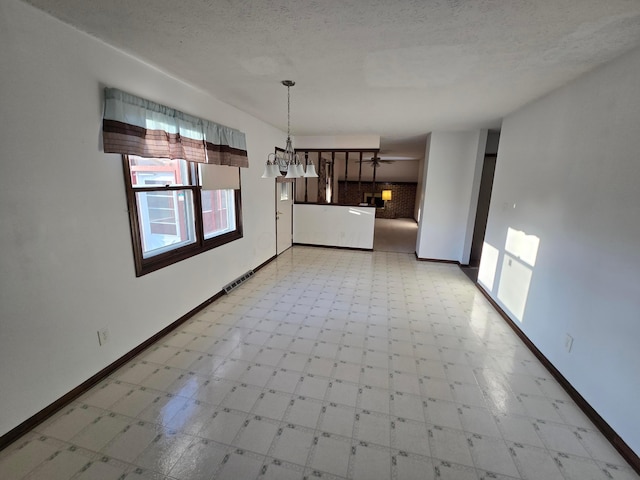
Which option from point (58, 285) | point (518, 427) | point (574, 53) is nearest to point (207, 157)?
point (58, 285)

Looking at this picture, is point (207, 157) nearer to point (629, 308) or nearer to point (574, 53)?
point (574, 53)

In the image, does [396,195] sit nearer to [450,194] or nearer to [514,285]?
[450,194]

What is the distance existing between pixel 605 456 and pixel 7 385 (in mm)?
3462

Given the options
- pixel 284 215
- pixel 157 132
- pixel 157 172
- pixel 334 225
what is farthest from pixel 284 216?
pixel 157 132

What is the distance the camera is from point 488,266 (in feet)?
12.5

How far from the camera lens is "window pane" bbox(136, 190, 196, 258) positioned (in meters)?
2.44

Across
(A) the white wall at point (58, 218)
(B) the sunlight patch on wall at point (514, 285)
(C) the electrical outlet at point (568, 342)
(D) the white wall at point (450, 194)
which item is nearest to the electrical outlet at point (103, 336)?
(A) the white wall at point (58, 218)

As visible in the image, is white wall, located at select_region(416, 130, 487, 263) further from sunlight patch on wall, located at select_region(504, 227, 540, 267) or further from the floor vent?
the floor vent

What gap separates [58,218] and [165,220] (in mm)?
1048

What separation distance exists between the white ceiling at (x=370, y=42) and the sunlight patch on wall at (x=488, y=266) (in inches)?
74.5

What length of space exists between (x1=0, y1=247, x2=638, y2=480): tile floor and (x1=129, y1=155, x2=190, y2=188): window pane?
1.48 m

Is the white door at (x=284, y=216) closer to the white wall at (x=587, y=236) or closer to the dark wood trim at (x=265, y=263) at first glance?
the dark wood trim at (x=265, y=263)

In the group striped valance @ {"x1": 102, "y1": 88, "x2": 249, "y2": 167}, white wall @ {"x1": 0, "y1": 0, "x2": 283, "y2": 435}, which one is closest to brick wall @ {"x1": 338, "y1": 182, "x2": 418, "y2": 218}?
striped valance @ {"x1": 102, "y1": 88, "x2": 249, "y2": 167}

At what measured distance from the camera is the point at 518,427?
174 centimetres
